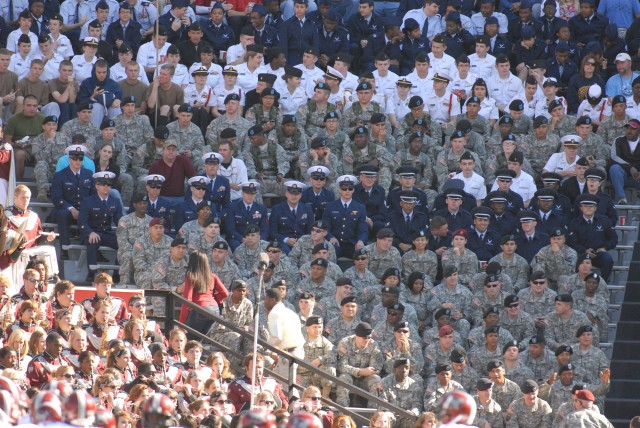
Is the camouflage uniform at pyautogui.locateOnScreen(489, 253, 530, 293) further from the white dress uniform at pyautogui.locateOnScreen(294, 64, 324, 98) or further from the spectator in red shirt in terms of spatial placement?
the white dress uniform at pyautogui.locateOnScreen(294, 64, 324, 98)

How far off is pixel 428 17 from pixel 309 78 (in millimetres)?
2715

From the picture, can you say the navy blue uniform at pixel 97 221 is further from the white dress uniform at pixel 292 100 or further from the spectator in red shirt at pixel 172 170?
the white dress uniform at pixel 292 100

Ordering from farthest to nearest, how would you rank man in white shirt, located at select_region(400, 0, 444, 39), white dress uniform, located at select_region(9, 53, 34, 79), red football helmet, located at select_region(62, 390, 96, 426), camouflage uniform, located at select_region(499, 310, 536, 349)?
man in white shirt, located at select_region(400, 0, 444, 39) < white dress uniform, located at select_region(9, 53, 34, 79) < camouflage uniform, located at select_region(499, 310, 536, 349) < red football helmet, located at select_region(62, 390, 96, 426)

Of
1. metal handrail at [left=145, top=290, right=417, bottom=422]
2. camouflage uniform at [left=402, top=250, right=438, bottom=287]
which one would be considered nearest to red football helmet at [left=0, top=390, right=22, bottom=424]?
metal handrail at [left=145, top=290, right=417, bottom=422]

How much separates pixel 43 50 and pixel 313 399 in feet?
30.4

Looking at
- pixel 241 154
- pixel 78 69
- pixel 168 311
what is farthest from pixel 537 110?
pixel 168 311

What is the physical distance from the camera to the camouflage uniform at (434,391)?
1912 centimetres

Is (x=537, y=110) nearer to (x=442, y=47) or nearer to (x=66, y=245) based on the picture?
(x=442, y=47)

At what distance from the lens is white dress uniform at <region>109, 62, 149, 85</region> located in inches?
955

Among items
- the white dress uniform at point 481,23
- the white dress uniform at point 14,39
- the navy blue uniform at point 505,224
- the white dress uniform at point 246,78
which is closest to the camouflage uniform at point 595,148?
the navy blue uniform at point 505,224

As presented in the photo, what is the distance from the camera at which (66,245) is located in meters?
21.1

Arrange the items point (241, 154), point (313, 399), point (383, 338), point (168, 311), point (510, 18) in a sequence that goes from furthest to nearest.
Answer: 1. point (510, 18)
2. point (241, 154)
3. point (383, 338)
4. point (168, 311)
5. point (313, 399)

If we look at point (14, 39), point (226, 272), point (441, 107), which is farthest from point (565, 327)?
point (14, 39)

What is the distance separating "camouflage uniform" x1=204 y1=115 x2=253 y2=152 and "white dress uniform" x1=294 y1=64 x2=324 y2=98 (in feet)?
5.07
